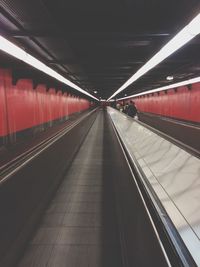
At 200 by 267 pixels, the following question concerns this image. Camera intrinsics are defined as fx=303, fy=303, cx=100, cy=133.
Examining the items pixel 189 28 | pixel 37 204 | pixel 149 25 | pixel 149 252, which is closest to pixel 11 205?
pixel 37 204

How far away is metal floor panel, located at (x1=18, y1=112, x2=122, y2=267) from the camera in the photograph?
347cm

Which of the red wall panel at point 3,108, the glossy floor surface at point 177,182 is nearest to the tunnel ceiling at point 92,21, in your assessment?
the red wall panel at point 3,108

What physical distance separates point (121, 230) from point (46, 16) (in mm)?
3617

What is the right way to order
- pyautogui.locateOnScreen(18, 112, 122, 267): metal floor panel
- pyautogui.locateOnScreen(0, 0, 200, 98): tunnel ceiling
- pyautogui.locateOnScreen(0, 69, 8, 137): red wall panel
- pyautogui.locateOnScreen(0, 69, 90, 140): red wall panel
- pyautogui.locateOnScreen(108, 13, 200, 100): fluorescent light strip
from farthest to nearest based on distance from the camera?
pyautogui.locateOnScreen(0, 69, 90, 140): red wall panel → pyautogui.locateOnScreen(0, 69, 8, 137): red wall panel → pyautogui.locateOnScreen(0, 0, 200, 98): tunnel ceiling → pyautogui.locateOnScreen(108, 13, 200, 100): fluorescent light strip → pyautogui.locateOnScreen(18, 112, 122, 267): metal floor panel

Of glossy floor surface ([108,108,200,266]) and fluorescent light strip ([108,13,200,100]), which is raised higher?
fluorescent light strip ([108,13,200,100])

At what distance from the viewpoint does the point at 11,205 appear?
4.50 meters

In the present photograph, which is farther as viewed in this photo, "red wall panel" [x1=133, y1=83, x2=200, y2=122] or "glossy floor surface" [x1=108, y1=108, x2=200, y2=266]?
"red wall panel" [x1=133, y1=83, x2=200, y2=122]

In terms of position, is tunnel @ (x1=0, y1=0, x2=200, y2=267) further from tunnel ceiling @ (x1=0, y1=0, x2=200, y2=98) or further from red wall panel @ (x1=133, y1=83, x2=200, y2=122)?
red wall panel @ (x1=133, y1=83, x2=200, y2=122)

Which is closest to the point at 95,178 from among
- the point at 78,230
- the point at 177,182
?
the point at 177,182

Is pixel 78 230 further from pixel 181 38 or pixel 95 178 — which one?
pixel 181 38

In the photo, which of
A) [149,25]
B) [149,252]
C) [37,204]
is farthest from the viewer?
[149,25]

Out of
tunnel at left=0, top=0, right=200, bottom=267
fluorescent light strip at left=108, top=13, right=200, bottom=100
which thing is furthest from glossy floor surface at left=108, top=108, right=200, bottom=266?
fluorescent light strip at left=108, top=13, right=200, bottom=100

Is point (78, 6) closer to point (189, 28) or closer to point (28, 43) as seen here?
point (189, 28)

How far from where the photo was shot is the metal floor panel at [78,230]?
11.4ft
